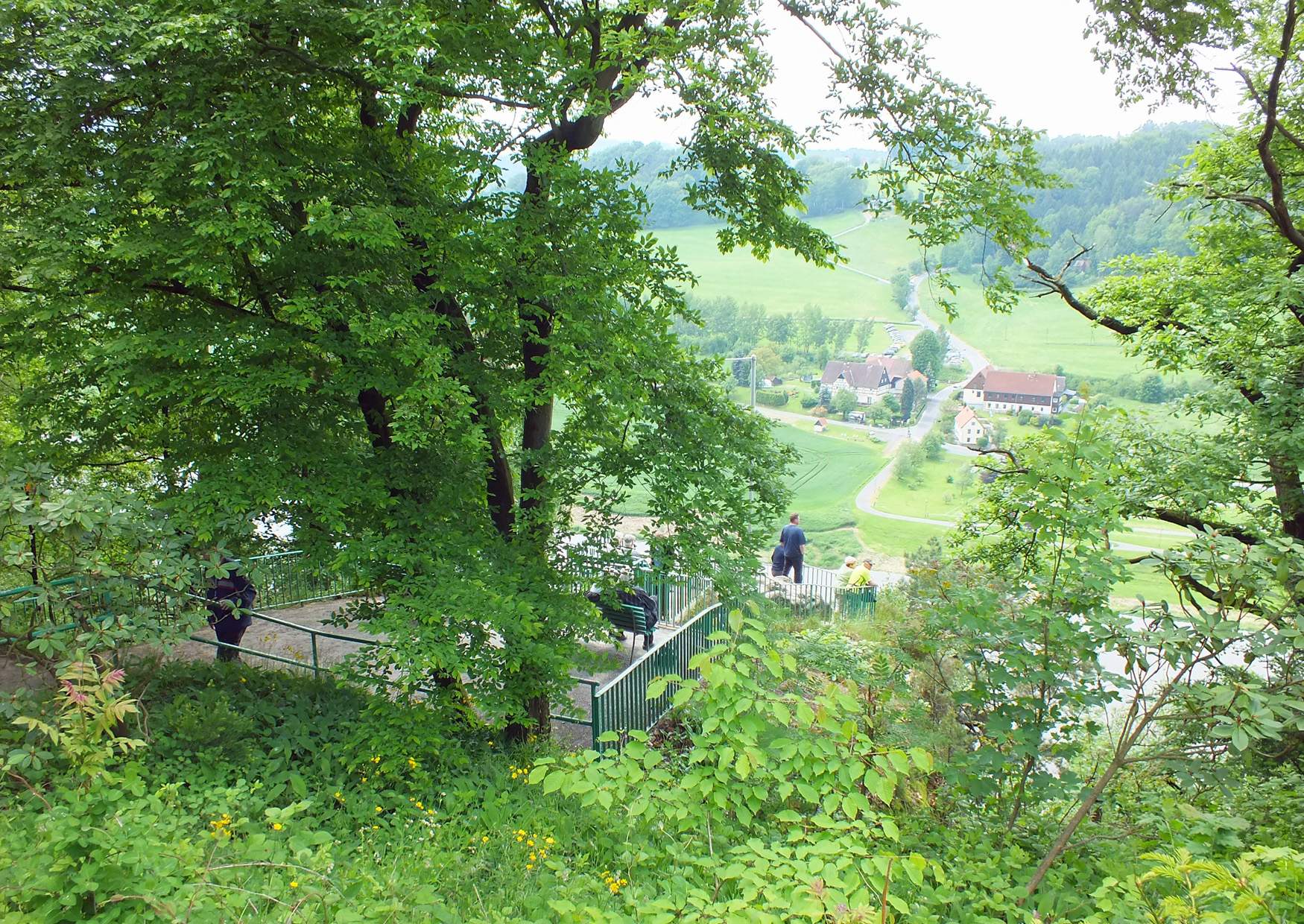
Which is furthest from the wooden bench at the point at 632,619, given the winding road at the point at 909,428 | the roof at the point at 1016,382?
the roof at the point at 1016,382

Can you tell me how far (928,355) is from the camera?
70125mm

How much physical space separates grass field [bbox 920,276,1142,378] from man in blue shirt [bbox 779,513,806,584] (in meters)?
55.3

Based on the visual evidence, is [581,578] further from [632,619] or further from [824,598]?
[824,598]

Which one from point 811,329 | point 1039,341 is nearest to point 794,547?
point 811,329

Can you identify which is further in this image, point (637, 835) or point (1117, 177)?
point (1117, 177)

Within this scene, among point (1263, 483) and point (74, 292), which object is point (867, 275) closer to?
point (1263, 483)

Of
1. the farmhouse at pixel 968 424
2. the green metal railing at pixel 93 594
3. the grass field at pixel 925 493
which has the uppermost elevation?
the green metal railing at pixel 93 594

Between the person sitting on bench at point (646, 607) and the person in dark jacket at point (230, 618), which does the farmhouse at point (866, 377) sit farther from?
the person in dark jacket at point (230, 618)

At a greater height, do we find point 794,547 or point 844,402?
point 794,547

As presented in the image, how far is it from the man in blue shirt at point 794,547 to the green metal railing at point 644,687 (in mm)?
5023

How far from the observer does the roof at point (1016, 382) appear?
1989 inches

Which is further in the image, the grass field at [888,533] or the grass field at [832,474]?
the grass field at [832,474]

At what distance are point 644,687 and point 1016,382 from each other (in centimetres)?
5550

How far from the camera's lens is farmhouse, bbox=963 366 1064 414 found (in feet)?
159
